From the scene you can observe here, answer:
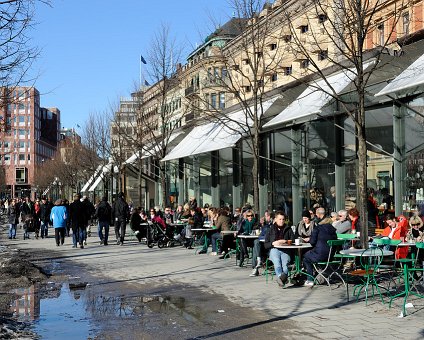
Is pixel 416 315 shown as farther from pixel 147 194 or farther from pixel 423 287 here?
pixel 147 194

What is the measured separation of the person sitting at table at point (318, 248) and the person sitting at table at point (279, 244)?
1.41ft

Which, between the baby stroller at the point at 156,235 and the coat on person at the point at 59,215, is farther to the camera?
the coat on person at the point at 59,215

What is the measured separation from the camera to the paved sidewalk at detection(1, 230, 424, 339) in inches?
334

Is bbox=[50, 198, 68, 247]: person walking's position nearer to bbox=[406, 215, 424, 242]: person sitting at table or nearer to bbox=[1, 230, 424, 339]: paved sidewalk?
bbox=[1, 230, 424, 339]: paved sidewalk

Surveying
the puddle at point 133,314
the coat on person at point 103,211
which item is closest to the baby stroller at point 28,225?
the coat on person at point 103,211

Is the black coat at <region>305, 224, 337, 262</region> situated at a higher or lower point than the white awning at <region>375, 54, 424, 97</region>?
lower

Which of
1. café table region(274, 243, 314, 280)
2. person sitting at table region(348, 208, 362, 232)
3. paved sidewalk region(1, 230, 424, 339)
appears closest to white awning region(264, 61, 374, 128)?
person sitting at table region(348, 208, 362, 232)

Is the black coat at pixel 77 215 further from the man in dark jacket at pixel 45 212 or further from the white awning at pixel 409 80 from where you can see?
the white awning at pixel 409 80

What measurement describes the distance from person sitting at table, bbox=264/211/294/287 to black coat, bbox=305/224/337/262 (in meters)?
0.60

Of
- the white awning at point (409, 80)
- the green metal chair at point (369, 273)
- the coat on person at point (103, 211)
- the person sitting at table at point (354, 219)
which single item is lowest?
the green metal chair at point (369, 273)

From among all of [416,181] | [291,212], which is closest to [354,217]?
[416,181]

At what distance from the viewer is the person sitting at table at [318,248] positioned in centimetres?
1217

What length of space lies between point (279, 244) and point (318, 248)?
3.13 feet

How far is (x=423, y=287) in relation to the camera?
38.9 feet
